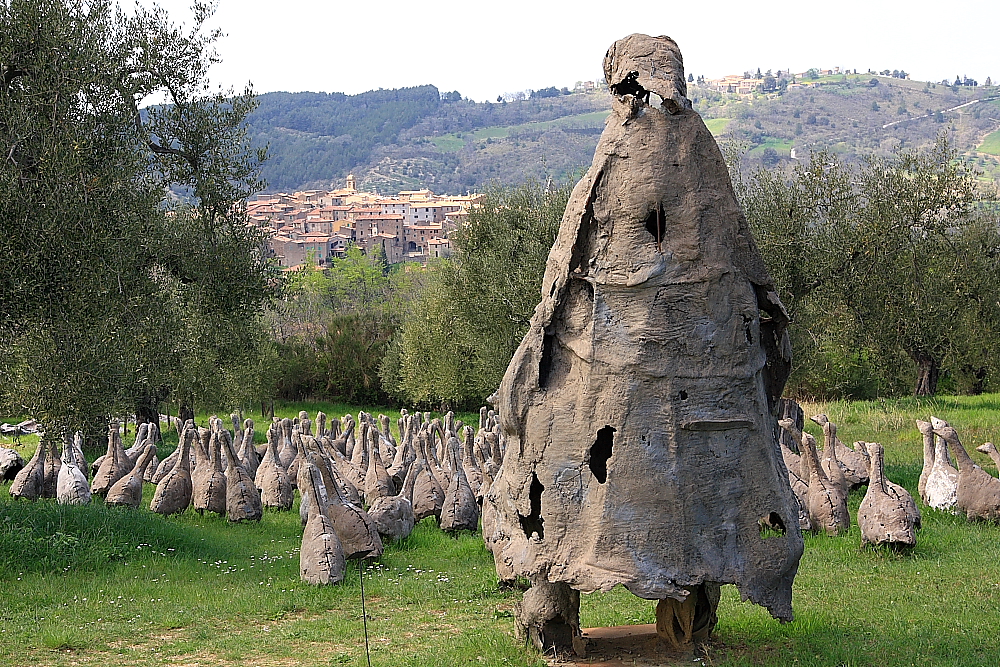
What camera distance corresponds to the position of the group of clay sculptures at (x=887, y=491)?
11852 mm

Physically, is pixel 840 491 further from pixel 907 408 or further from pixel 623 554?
pixel 907 408

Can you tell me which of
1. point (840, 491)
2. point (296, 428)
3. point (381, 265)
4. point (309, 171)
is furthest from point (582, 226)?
point (309, 171)

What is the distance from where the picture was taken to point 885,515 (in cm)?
1181

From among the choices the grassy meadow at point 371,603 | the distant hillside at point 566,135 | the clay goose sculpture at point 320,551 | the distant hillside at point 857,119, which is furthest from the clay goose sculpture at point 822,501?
the distant hillside at point 566,135

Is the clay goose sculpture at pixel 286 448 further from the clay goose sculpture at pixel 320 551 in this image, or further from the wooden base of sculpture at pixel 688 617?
the wooden base of sculpture at pixel 688 617

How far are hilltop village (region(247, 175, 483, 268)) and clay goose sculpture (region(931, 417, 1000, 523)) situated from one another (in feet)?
264

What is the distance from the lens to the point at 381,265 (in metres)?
85.9

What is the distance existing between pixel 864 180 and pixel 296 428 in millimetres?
13352

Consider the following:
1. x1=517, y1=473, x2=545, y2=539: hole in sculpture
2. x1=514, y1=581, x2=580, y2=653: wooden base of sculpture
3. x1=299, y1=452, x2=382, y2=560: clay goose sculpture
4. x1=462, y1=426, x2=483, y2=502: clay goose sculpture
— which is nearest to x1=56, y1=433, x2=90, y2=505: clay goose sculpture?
x1=299, y1=452, x2=382, y2=560: clay goose sculpture

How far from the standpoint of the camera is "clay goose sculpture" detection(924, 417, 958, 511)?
14047 millimetres

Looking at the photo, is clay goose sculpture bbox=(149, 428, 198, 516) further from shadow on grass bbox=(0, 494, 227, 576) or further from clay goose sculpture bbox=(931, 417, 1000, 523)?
clay goose sculpture bbox=(931, 417, 1000, 523)

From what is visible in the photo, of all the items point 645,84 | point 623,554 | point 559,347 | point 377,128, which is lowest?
point 623,554

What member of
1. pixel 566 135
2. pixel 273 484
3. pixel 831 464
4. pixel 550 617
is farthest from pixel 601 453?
pixel 566 135

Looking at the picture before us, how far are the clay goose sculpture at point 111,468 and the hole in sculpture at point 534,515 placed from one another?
11293 millimetres
